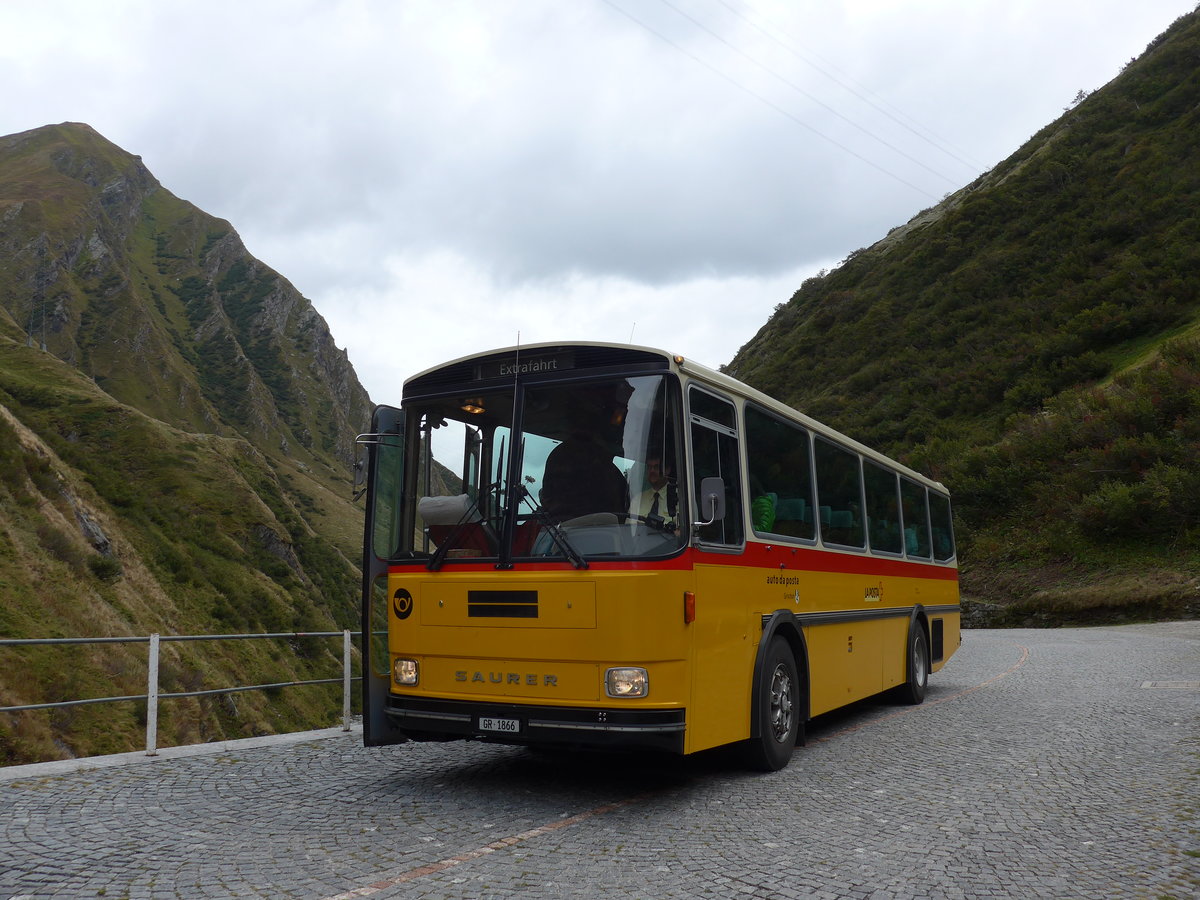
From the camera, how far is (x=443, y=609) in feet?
21.4

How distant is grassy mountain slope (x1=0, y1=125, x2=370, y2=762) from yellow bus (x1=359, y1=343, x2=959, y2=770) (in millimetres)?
20294

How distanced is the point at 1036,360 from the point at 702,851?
43.3 meters

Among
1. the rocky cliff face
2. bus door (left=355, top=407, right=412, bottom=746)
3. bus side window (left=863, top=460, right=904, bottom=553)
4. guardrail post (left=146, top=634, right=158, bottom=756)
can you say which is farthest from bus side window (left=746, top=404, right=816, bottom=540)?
A: the rocky cliff face

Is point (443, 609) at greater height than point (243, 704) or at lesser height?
greater

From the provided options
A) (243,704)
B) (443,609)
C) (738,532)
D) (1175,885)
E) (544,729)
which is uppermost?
→ (738,532)

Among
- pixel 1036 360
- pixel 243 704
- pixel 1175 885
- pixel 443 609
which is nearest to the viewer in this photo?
pixel 1175 885

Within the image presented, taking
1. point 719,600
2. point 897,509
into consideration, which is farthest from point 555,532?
point 897,509

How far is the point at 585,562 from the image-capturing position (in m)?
6.00

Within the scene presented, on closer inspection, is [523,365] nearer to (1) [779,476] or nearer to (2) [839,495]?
(1) [779,476]

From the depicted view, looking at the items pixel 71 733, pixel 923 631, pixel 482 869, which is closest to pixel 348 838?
pixel 482 869

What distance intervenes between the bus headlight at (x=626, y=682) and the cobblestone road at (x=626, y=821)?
746mm

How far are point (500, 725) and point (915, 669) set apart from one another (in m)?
7.27

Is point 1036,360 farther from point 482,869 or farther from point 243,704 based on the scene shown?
point 482,869

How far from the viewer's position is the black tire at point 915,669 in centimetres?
1159
